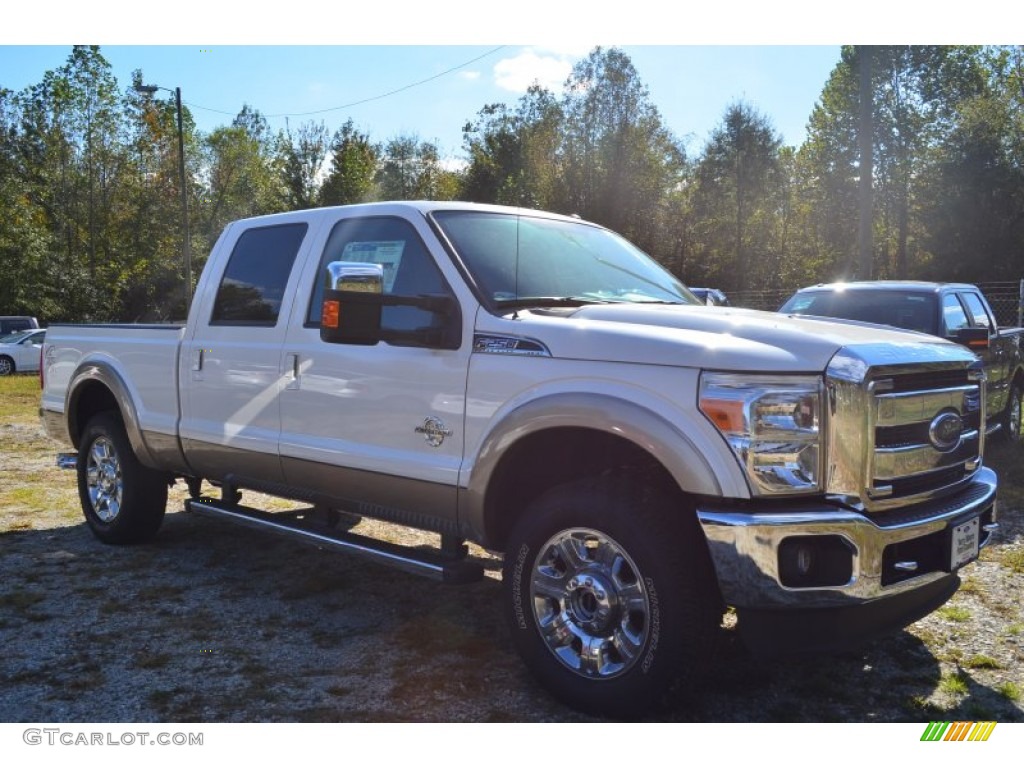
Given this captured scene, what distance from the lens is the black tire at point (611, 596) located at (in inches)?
128

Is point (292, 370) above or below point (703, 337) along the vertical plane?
below

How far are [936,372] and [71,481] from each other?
7.77 m

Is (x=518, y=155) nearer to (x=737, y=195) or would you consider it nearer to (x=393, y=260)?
(x=737, y=195)

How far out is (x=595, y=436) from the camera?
3.64m

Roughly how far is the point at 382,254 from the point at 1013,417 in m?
8.29

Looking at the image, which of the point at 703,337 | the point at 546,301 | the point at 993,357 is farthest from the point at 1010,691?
the point at 993,357

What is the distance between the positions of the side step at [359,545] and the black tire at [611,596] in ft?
0.99

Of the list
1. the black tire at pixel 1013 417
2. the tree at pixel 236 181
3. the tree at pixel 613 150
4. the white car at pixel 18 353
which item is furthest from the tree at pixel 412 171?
the black tire at pixel 1013 417

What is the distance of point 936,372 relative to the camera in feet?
11.8

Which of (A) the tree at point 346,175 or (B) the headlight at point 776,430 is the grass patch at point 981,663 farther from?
(A) the tree at point 346,175

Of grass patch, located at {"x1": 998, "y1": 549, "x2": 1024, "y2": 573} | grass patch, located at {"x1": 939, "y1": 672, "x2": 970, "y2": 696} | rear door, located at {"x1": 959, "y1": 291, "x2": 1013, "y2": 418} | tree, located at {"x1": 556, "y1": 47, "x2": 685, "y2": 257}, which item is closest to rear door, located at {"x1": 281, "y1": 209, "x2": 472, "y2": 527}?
grass patch, located at {"x1": 939, "y1": 672, "x2": 970, "y2": 696}

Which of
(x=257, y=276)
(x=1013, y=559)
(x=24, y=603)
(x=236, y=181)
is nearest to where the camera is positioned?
(x=24, y=603)

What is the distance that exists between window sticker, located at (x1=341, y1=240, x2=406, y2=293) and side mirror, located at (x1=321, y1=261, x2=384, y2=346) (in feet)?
1.84

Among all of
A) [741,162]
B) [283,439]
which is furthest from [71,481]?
[741,162]
